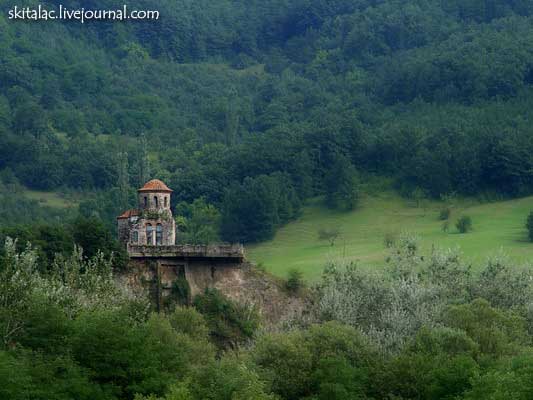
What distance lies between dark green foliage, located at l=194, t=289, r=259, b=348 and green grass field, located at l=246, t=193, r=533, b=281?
63.3 ft

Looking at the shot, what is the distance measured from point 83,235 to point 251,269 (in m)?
11.9

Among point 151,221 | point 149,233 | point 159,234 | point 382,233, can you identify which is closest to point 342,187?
point 382,233

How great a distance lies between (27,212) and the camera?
544 feet

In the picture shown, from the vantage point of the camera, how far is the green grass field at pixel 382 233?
135 meters

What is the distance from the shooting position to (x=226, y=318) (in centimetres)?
10444

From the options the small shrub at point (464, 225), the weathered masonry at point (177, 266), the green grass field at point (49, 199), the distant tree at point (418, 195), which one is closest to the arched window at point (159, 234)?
the weathered masonry at point (177, 266)

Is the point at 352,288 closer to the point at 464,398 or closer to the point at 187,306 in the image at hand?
the point at 187,306

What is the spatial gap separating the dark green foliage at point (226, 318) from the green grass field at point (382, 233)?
19.3m

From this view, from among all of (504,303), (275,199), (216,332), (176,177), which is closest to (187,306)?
(216,332)

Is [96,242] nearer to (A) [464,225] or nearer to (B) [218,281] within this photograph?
(B) [218,281]

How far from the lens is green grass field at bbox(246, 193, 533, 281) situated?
442 ft

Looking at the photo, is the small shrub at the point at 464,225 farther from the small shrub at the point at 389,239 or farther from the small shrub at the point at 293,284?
the small shrub at the point at 293,284

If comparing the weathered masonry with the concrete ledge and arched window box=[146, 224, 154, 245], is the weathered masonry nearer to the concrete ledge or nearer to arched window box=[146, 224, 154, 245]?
the concrete ledge

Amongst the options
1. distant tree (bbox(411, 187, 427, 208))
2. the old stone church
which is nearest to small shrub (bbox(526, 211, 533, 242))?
distant tree (bbox(411, 187, 427, 208))
